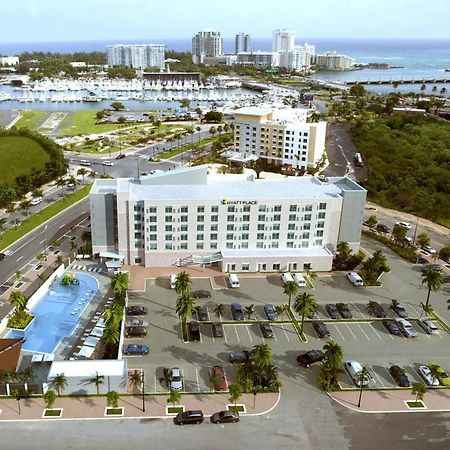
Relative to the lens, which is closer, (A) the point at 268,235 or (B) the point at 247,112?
(A) the point at 268,235

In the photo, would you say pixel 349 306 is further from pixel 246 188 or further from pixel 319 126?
pixel 319 126

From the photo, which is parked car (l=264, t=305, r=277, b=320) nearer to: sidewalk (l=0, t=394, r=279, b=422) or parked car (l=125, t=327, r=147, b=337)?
sidewalk (l=0, t=394, r=279, b=422)

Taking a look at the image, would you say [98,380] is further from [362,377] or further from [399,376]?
[399,376]

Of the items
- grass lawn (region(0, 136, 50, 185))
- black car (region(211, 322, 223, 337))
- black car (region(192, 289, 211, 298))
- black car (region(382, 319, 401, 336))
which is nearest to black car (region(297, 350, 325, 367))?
black car (region(211, 322, 223, 337))

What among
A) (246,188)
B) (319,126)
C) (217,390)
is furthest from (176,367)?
(319,126)

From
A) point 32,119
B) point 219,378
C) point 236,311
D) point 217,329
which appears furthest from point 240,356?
point 32,119
